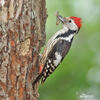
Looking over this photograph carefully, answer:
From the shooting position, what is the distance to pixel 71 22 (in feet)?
19.0

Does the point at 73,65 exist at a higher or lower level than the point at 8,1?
lower

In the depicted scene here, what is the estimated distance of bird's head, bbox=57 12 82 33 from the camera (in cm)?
571

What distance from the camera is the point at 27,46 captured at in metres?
4.60

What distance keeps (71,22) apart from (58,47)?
45cm

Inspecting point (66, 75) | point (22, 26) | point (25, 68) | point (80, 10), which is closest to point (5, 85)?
point (25, 68)

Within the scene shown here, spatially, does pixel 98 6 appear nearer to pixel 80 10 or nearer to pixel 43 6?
pixel 80 10

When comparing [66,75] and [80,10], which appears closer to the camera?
[66,75]

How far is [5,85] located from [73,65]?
2631mm

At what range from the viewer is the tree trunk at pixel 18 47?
14.5ft

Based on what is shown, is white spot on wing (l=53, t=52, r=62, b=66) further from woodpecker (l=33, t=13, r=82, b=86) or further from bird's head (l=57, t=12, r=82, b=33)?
bird's head (l=57, t=12, r=82, b=33)

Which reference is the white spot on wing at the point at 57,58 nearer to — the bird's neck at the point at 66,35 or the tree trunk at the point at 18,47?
the bird's neck at the point at 66,35

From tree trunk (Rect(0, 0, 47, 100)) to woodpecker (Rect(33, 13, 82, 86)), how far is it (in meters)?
0.59

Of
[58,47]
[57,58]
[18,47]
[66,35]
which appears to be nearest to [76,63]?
[66,35]

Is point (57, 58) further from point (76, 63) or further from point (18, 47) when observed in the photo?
point (76, 63)
